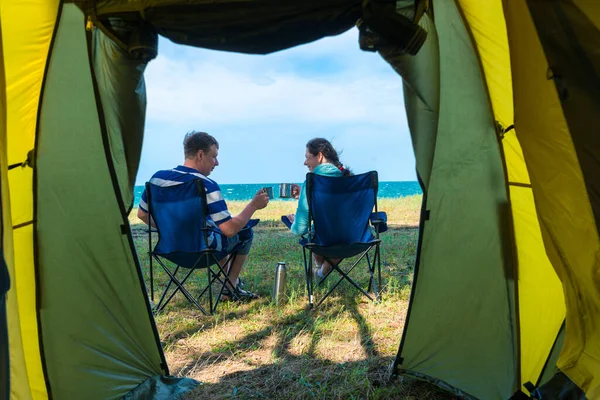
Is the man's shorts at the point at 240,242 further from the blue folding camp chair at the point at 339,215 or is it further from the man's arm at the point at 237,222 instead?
the blue folding camp chair at the point at 339,215

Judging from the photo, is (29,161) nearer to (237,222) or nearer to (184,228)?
(184,228)

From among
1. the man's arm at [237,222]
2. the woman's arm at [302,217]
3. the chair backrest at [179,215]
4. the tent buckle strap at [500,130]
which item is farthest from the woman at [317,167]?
the tent buckle strap at [500,130]

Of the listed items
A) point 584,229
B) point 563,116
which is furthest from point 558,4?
point 584,229

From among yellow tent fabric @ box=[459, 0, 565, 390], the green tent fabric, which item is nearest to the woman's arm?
the green tent fabric

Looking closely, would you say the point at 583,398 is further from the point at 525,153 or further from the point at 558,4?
the point at 558,4

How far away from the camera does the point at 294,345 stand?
2.64 metres

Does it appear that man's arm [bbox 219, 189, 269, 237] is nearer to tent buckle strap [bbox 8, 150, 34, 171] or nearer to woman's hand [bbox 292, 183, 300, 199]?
woman's hand [bbox 292, 183, 300, 199]

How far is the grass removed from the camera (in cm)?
214

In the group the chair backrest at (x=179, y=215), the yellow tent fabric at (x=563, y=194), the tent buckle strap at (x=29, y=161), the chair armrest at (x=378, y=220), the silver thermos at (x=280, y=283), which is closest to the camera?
the yellow tent fabric at (x=563, y=194)

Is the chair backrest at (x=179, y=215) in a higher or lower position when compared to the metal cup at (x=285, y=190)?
lower

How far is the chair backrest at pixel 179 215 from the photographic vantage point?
3045 millimetres

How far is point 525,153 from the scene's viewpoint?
136 cm

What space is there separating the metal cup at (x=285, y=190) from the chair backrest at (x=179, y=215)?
514mm

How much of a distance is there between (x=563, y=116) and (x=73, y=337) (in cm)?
193
